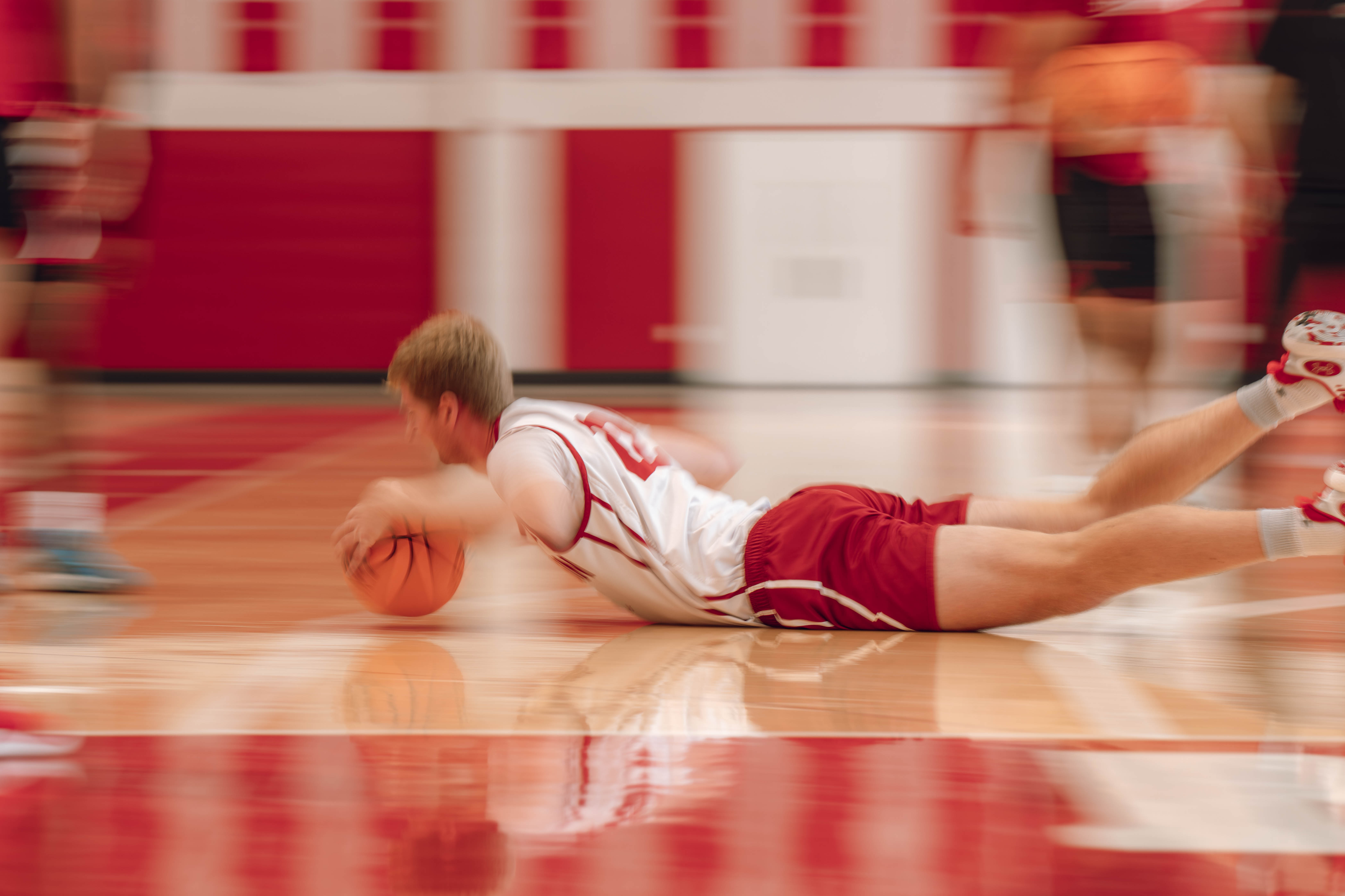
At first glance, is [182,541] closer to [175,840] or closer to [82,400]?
[82,400]

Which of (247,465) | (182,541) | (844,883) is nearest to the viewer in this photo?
(844,883)

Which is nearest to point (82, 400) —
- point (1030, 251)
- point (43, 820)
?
point (43, 820)

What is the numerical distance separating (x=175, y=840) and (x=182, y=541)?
204cm

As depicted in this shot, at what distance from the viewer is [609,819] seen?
58.9 inches

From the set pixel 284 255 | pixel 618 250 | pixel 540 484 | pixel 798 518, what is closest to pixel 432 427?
pixel 540 484

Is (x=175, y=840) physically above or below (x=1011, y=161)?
below

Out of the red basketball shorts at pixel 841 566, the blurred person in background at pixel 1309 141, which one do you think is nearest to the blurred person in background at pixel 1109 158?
the blurred person in background at pixel 1309 141

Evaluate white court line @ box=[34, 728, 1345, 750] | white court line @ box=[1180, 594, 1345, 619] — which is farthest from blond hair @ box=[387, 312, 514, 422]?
white court line @ box=[1180, 594, 1345, 619]

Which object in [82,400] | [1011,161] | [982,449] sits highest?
[1011,161]

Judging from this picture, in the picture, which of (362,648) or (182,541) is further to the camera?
→ (182,541)

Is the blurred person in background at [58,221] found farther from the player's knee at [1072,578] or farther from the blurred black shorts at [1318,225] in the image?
the blurred black shorts at [1318,225]

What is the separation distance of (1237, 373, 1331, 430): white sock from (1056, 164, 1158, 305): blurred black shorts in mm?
935

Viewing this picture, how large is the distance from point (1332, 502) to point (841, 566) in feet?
2.45

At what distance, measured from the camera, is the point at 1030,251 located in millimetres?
8352
